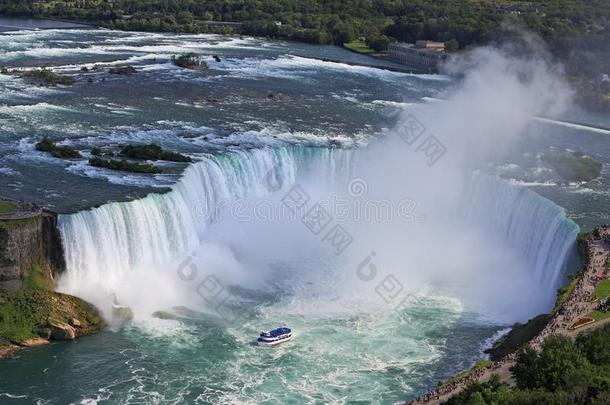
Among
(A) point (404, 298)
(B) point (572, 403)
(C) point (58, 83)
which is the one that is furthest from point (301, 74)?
(B) point (572, 403)

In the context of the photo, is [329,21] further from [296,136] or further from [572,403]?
[572,403]

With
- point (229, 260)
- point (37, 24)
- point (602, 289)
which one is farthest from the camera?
point (37, 24)

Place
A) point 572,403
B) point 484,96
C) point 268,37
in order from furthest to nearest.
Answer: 1. point 268,37
2. point 484,96
3. point 572,403

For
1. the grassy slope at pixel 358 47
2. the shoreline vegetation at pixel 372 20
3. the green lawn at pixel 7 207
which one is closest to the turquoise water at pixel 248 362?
the green lawn at pixel 7 207

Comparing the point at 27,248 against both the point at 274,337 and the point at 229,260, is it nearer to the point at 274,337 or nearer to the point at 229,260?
the point at 274,337

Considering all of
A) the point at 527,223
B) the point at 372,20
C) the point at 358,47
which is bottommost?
the point at 527,223

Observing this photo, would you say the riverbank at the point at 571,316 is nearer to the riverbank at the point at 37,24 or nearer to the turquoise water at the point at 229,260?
the turquoise water at the point at 229,260

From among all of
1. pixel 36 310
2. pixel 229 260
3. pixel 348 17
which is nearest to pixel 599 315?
pixel 229 260
